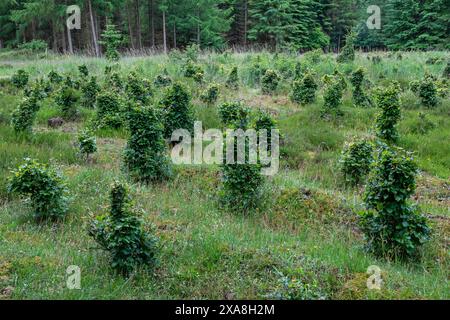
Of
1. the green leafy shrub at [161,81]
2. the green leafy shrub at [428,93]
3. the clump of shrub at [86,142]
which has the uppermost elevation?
the green leafy shrub at [161,81]

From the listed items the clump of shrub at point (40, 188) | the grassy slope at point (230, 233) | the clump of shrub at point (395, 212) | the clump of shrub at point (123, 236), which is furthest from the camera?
the clump of shrub at point (40, 188)

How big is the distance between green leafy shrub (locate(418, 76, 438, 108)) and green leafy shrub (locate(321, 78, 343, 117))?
266 centimetres

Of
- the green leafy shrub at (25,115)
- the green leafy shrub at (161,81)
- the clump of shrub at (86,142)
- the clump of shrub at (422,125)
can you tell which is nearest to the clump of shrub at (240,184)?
the clump of shrub at (86,142)

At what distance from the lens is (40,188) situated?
6.35m

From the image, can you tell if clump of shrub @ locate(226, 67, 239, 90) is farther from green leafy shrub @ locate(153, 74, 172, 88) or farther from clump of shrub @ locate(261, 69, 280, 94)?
green leafy shrub @ locate(153, 74, 172, 88)

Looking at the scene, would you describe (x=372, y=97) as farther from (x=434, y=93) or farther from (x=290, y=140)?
(x=290, y=140)

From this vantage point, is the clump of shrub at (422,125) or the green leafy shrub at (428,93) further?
the green leafy shrub at (428,93)

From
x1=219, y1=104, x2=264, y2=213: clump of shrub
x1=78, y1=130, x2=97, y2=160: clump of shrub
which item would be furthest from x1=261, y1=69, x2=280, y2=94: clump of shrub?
x1=219, y1=104, x2=264, y2=213: clump of shrub

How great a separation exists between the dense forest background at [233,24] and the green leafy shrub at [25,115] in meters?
23.8

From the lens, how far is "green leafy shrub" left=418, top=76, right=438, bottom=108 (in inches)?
503

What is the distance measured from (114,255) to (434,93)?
1110 cm

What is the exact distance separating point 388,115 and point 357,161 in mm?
2583

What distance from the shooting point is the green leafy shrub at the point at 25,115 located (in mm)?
9703

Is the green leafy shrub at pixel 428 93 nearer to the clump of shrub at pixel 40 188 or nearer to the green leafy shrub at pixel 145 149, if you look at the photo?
the green leafy shrub at pixel 145 149
